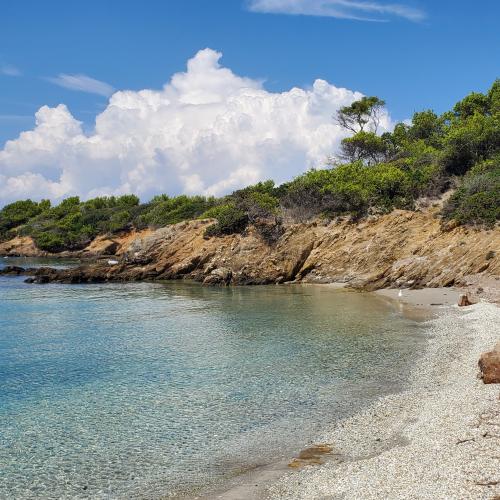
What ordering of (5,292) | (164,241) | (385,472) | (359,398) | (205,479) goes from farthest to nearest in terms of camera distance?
(164,241) < (5,292) < (359,398) < (205,479) < (385,472)

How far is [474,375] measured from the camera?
17.4 meters

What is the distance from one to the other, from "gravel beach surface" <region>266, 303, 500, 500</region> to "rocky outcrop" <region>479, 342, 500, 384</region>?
0.29 metres

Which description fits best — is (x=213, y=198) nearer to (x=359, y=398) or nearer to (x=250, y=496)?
(x=359, y=398)

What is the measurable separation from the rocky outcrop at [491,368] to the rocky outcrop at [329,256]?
22.9m

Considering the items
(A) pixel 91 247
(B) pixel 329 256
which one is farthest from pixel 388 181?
(A) pixel 91 247

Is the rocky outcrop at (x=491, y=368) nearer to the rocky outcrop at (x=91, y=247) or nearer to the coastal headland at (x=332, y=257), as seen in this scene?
the coastal headland at (x=332, y=257)

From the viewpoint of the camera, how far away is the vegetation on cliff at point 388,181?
4859 centimetres

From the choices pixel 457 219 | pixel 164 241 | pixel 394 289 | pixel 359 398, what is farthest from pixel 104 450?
pixel 164 241

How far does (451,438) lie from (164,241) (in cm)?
5514

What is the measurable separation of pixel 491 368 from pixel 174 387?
34.7 ft

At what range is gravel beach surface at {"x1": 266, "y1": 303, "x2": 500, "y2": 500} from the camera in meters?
9.49

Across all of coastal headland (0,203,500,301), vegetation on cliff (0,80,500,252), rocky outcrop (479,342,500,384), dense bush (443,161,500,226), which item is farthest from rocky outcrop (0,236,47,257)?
rocky outcrop (479,342,500,384)

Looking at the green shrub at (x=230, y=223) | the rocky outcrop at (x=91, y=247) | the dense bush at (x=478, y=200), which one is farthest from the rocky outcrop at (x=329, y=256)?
the rocky outcrop at (x=91, y=247)

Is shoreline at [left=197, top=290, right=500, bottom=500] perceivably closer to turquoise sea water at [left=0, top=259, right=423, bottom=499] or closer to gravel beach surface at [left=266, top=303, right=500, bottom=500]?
gravel beach surface at [left=266, top=303, right=500, bottom=500]
